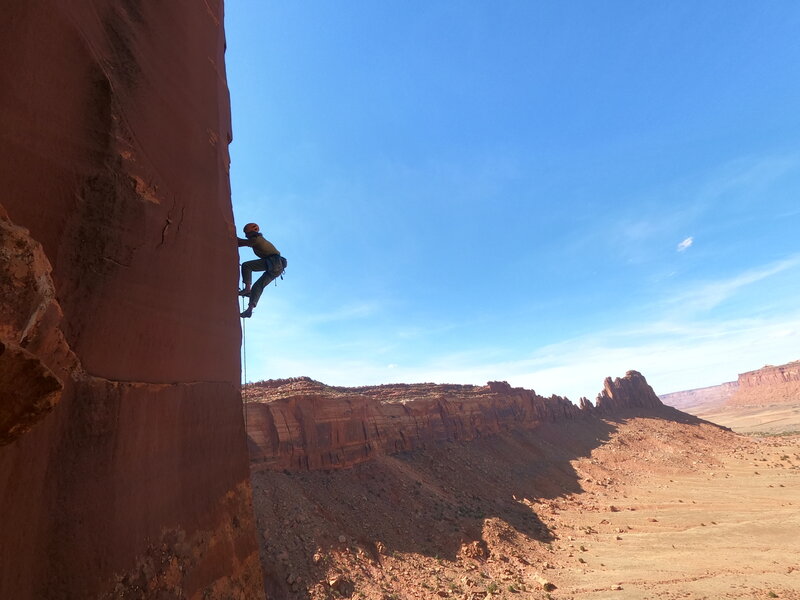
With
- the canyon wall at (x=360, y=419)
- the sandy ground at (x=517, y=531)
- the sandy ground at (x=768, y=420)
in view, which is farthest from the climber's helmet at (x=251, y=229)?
the sandy ground at (x=768, y=420)

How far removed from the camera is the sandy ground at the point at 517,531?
1767cm

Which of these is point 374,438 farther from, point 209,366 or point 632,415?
point 632,415

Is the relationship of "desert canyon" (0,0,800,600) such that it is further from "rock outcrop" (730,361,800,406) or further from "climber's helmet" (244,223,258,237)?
"rock outcrop" (730,361,800,406)

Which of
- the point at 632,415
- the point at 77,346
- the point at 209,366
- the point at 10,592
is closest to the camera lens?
the point at 10,592

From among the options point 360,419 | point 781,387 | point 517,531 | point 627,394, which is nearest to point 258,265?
point 517,531

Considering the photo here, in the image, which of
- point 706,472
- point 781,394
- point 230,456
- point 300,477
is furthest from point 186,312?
point 781,394

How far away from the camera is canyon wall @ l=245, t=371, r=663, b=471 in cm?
2561

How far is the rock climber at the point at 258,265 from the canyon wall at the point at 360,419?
20.4 ft

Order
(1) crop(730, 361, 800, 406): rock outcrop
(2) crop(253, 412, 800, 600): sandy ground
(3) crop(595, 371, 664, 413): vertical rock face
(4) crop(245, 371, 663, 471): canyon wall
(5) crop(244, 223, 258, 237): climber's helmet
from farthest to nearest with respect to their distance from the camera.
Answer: (1) crop(730, 361, 800, 406): rock outcrop < (3) crop(595, 371, 664, 413): vertical rock face < (4) crop(245, 371, 663, 471): canyon wall < (2) crop(253, 412, 800, 600): sandy ground < (5) crop(244, 223, 258, 237): climber's helmet

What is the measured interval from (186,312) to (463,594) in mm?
17893

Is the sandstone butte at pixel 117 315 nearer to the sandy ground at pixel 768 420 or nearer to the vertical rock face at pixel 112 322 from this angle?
the vertical rock face at pixel 112 322

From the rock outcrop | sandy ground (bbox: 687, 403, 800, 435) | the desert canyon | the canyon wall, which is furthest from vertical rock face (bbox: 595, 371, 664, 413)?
the rock outcrop

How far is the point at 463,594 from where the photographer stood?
17.1m

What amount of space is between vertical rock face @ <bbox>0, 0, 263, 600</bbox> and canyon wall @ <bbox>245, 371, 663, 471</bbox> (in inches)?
364
